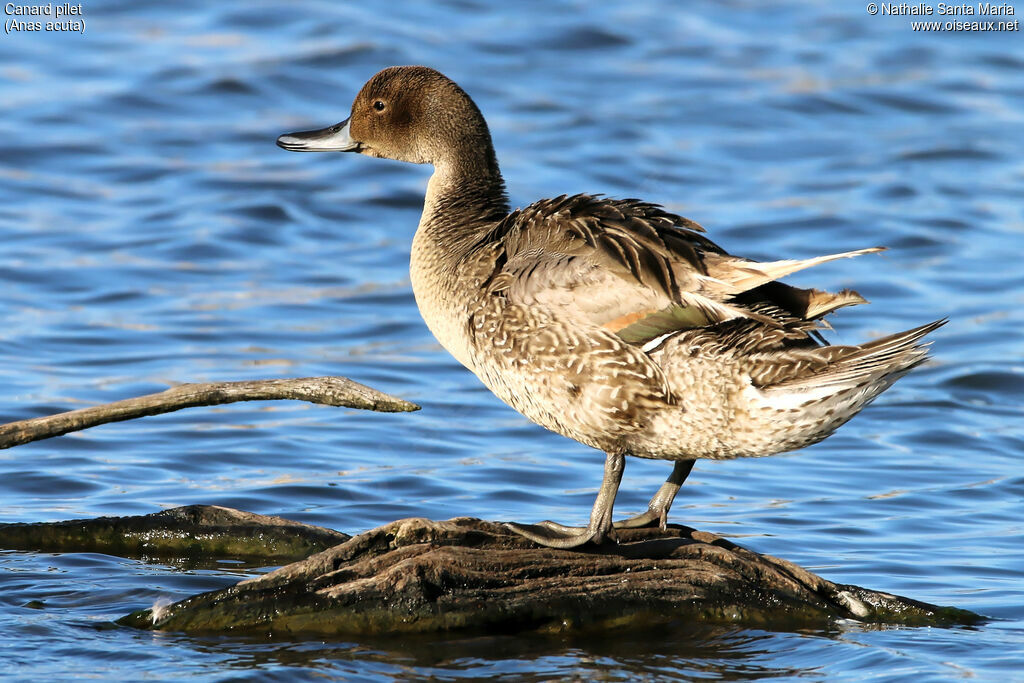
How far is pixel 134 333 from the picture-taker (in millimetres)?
9078

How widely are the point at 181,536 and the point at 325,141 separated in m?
1.90

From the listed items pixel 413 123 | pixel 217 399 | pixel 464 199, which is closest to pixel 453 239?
pixel 464 199

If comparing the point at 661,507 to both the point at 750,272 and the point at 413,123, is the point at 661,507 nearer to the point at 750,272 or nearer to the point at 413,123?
the point at 750,272

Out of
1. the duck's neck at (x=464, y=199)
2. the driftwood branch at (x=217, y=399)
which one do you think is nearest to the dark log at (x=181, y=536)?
the driftwood branch at (x=217, y=399)

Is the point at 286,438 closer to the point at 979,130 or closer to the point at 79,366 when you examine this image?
the point at 79,366

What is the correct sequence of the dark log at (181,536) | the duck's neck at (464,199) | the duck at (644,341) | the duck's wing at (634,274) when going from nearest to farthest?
the duck at (644,341), the duck's wing at (634,274), the dark log at (181,536), the duck's neck at (464,199)

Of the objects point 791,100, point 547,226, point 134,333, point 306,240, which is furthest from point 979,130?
point 547,226

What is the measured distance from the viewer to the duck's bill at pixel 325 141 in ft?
20.6

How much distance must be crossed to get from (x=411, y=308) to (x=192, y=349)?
1.80 m

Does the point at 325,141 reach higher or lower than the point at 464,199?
higher

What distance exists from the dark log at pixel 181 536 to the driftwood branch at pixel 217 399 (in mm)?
756

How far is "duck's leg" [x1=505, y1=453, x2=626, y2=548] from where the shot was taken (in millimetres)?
4875

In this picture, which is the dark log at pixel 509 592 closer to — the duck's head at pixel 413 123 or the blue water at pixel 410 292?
the blue water at pixel 410 292

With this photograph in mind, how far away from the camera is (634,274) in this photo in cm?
482
